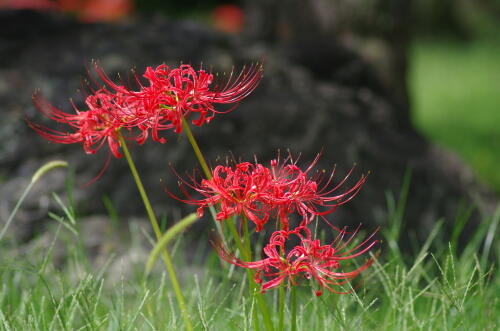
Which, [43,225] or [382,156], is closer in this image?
[43,225]

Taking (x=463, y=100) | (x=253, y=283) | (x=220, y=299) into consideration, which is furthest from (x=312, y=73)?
(x=463, y=100)

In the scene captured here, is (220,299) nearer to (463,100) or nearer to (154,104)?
(154,104)

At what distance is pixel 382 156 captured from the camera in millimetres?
3094

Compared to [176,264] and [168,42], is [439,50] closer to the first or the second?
[168,42]

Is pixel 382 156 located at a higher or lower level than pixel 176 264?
higher

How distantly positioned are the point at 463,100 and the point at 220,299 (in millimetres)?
5772

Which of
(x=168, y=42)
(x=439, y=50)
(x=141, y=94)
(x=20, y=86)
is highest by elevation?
(x=141, y=94)

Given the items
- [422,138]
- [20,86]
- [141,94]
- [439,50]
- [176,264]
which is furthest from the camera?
[439,50]

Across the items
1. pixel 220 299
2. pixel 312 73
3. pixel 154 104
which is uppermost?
pixel 154 104

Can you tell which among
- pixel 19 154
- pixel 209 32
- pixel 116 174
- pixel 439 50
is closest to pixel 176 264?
pixel 116 174

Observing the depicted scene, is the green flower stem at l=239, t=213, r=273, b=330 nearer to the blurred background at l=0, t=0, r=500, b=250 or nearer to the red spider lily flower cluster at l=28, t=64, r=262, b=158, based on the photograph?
the red spider lily flower cluster at l=28, t=64, r=262, b=158

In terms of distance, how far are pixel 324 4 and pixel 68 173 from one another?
6.93 feet

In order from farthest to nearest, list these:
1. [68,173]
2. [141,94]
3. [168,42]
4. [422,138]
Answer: [422,138], [168,42], [68,173], [141,94]

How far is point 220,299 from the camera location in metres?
1.99
